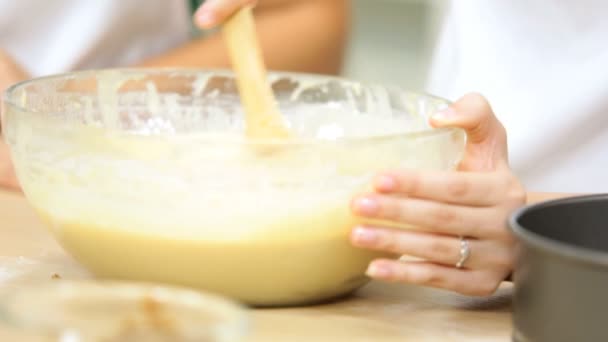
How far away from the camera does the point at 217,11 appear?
0.76 meters

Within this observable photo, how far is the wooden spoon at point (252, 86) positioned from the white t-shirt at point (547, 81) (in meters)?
0.62

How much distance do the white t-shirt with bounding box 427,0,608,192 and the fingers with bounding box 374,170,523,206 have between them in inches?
21.2

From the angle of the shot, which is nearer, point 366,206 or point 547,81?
point 366,206

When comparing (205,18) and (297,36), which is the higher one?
(205,18)

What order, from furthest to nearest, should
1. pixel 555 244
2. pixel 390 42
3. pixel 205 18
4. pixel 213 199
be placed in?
pixel 390 42 → pixel 205 18 → pixel 213 199 → pixel 555 244

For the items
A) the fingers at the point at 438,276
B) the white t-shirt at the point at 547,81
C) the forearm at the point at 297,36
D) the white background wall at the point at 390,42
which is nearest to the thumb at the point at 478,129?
the fingers at the point at 438,276

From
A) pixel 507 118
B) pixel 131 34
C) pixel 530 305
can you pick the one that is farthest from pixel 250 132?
pixel 131 34

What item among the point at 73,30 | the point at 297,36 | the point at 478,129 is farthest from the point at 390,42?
the point at 478,129

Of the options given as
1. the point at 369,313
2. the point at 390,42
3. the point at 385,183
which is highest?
the point at 385,183

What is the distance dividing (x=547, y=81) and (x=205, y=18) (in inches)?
26.4

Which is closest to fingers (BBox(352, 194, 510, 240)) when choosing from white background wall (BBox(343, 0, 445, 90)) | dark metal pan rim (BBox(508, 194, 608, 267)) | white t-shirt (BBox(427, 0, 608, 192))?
dark metal pan rim (BBox(508, 194, 608, 267))

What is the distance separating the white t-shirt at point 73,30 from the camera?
143cm

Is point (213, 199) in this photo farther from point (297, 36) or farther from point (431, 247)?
point (297, 36)

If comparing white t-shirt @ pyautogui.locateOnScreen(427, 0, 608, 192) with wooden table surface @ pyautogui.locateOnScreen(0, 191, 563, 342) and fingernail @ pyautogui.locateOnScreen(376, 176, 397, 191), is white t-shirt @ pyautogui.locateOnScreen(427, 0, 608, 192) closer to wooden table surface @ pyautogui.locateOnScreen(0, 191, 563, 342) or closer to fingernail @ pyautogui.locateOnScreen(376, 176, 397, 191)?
wooden table surface @ pyautogui.locateOnScreen(0, 191, 563, 342)
